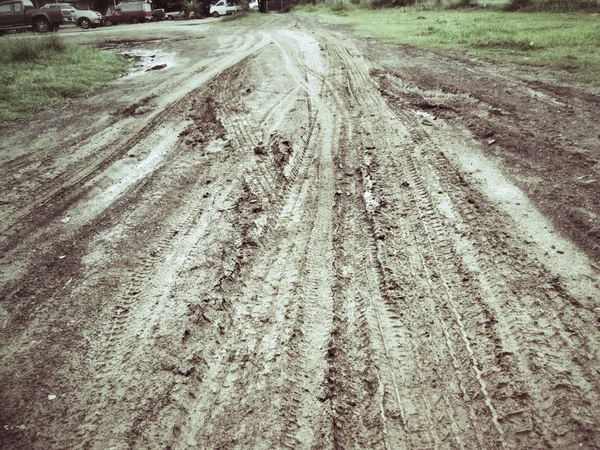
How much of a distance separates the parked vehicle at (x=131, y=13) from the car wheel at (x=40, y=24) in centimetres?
545

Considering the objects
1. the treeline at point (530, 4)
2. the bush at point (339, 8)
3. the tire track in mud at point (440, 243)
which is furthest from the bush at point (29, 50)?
the bush at point (339, 8)

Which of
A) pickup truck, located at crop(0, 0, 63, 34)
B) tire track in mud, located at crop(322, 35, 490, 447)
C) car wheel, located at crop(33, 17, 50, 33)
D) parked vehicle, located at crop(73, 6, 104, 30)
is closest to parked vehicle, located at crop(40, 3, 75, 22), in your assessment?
parked vehicle, located at crop(73, 6, 104, 30)

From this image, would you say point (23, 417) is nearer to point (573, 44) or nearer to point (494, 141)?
point (494, 141)

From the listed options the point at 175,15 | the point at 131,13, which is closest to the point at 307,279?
the point at 131,13

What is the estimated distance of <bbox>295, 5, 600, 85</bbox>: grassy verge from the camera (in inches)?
303

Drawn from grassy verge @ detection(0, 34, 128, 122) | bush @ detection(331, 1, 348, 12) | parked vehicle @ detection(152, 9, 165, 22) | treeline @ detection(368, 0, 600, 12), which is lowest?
grassy verge @ detection(0, 34, 128, 122)

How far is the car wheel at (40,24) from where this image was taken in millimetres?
19531

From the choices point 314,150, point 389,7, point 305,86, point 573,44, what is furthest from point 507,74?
point 389,7

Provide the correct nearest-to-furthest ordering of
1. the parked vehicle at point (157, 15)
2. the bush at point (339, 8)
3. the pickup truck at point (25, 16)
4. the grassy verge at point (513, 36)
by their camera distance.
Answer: the grassy verge at point (513, 36) < the pickup truck at point (25, 16) < the bush at point (339, 8) < the parked vehicle at point (157, 15)

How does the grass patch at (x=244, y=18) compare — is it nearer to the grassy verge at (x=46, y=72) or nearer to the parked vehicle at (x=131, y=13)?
the parked vehicle at (x=131, y=13)

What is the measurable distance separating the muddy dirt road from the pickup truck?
18874 millimetres

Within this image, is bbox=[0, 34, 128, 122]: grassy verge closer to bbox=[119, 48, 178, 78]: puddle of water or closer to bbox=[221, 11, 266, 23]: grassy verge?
bbox=[119, 48, 178, 78]: puddle of water

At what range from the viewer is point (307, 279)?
3.06 meters

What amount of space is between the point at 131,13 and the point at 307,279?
28.4 m
